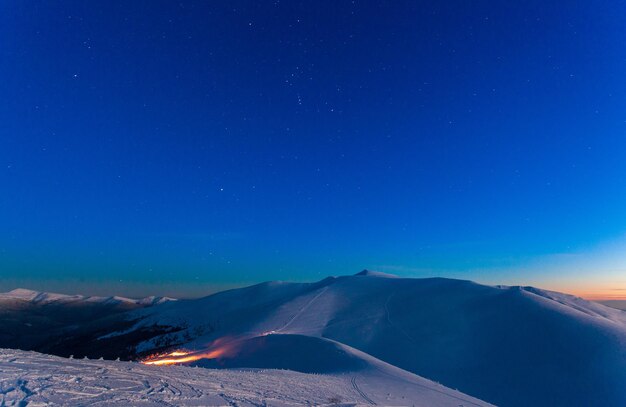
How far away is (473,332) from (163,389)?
108 ft

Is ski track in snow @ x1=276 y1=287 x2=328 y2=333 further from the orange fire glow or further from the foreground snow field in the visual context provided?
the foreground snow field

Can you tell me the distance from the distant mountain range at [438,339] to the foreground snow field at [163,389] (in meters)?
5.61

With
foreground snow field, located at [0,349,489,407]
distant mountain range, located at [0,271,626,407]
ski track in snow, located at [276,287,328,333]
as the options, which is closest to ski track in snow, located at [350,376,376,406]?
foreground snow field, located at [0,349,489,407]

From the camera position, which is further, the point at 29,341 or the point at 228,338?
the point at 29,341

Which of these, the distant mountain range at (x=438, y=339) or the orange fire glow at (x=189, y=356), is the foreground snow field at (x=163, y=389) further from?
the orange fire glow at (x=189, y=356)

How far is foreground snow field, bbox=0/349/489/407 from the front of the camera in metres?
7.88

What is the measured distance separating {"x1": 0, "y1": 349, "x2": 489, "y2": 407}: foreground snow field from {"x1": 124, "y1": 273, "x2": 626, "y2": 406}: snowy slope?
1115 centimetres

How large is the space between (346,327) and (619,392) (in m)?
23.2

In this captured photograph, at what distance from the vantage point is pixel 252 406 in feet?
28.7

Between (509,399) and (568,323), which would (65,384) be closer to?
(509,399)

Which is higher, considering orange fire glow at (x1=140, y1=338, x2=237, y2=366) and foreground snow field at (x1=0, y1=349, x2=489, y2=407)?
foreground snow field at (x1=0, y1=349, x2=489, y2=407)

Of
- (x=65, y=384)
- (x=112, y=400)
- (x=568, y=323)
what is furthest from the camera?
(x=568, y=323)

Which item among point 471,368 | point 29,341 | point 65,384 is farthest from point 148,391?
point 29,341

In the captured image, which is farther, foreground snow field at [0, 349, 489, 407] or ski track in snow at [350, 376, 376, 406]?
ski track in snow at [350, 376, 376, 406]
